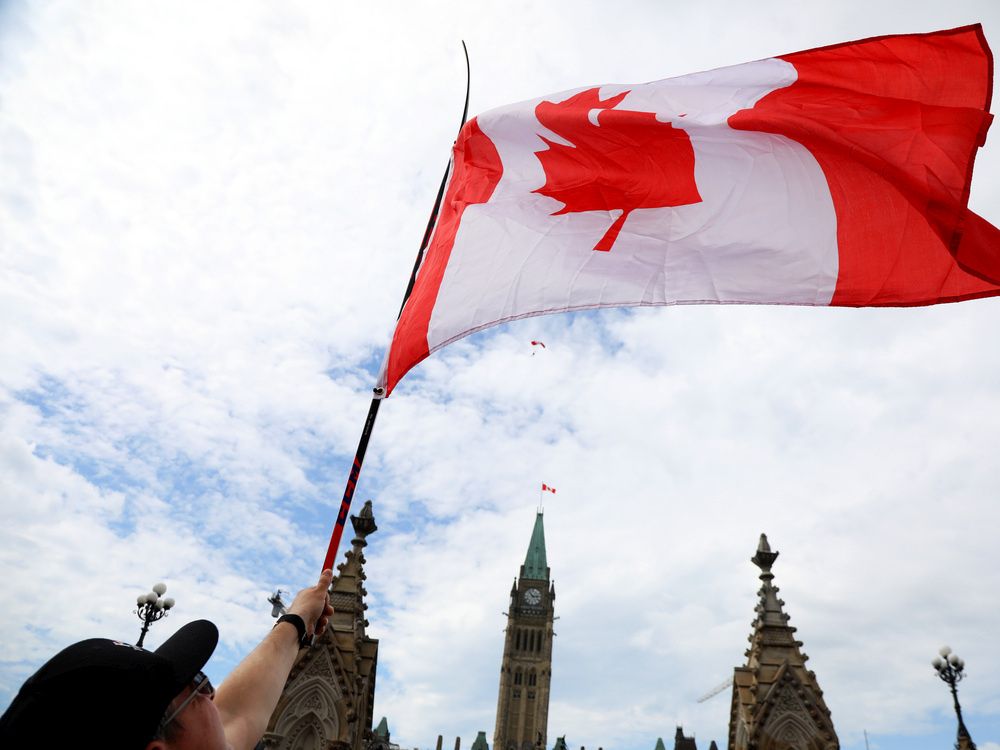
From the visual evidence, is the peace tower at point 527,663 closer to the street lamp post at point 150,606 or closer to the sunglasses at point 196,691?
the street lamp post at point 150,606

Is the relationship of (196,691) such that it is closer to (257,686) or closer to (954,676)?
(257,686)

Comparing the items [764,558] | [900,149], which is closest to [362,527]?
[764,558]


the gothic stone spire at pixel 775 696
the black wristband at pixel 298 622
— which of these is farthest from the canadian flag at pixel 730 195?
the gothic stone spire at pixel 775 696

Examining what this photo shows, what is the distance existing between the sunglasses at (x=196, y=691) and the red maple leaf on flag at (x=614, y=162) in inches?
249

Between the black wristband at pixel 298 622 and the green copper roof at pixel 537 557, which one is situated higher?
the green copper roof at pixel 537 557

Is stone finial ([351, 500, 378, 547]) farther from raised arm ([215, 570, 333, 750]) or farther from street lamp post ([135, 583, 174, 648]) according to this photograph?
raised arm ([215, 570, 333, 750])

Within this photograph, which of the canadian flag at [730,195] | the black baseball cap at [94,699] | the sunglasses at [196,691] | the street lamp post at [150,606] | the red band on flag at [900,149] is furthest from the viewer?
the street lamp post at [150,606]

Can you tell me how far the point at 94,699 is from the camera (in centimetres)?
201

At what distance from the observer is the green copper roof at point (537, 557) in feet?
499

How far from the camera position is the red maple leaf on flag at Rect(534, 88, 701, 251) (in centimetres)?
800

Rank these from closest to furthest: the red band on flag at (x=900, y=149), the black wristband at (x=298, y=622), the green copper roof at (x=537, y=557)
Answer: the black wristband at (x=298, y=622)
the red band on flag at (x=900, y=149)
the green copper roof at (x=537, y=557)

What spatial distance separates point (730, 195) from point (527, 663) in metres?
146

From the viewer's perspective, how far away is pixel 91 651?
2121mm

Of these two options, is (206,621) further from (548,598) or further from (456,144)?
(548,598)
